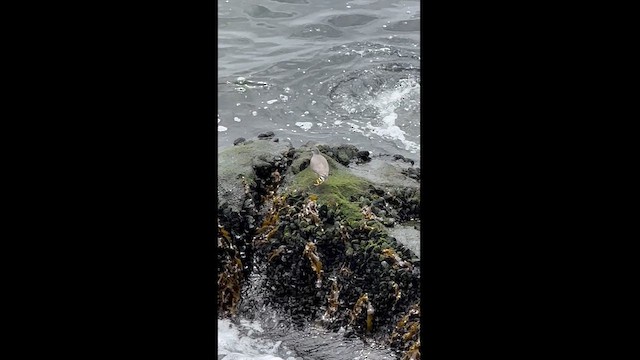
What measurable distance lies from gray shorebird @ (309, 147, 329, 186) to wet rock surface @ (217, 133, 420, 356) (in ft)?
0.14

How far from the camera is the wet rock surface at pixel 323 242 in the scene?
387cm

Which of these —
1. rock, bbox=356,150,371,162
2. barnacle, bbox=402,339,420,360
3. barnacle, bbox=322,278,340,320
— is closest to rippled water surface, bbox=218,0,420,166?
rock, bbox=356,150,371,162

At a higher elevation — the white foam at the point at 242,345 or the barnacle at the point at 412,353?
the white foam at the point at 242,345

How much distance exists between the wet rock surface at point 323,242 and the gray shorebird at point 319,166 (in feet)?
0.14

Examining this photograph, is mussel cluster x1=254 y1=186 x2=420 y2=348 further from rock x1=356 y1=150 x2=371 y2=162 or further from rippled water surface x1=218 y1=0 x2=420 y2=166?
rippled water surface x1=218 y1=0 x2=420 y2=166

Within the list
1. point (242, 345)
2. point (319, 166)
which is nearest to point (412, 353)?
point (242, 345)

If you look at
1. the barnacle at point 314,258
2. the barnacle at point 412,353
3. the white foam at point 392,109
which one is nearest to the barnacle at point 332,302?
the barnacle at point 314,258

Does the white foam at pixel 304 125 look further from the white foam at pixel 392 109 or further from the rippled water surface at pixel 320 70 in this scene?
the white foam at pixel 392 109

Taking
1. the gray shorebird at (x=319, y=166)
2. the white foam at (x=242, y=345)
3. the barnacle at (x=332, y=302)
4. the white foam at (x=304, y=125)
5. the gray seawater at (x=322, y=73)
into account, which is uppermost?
the gray seawater at (x=322, y=73)
